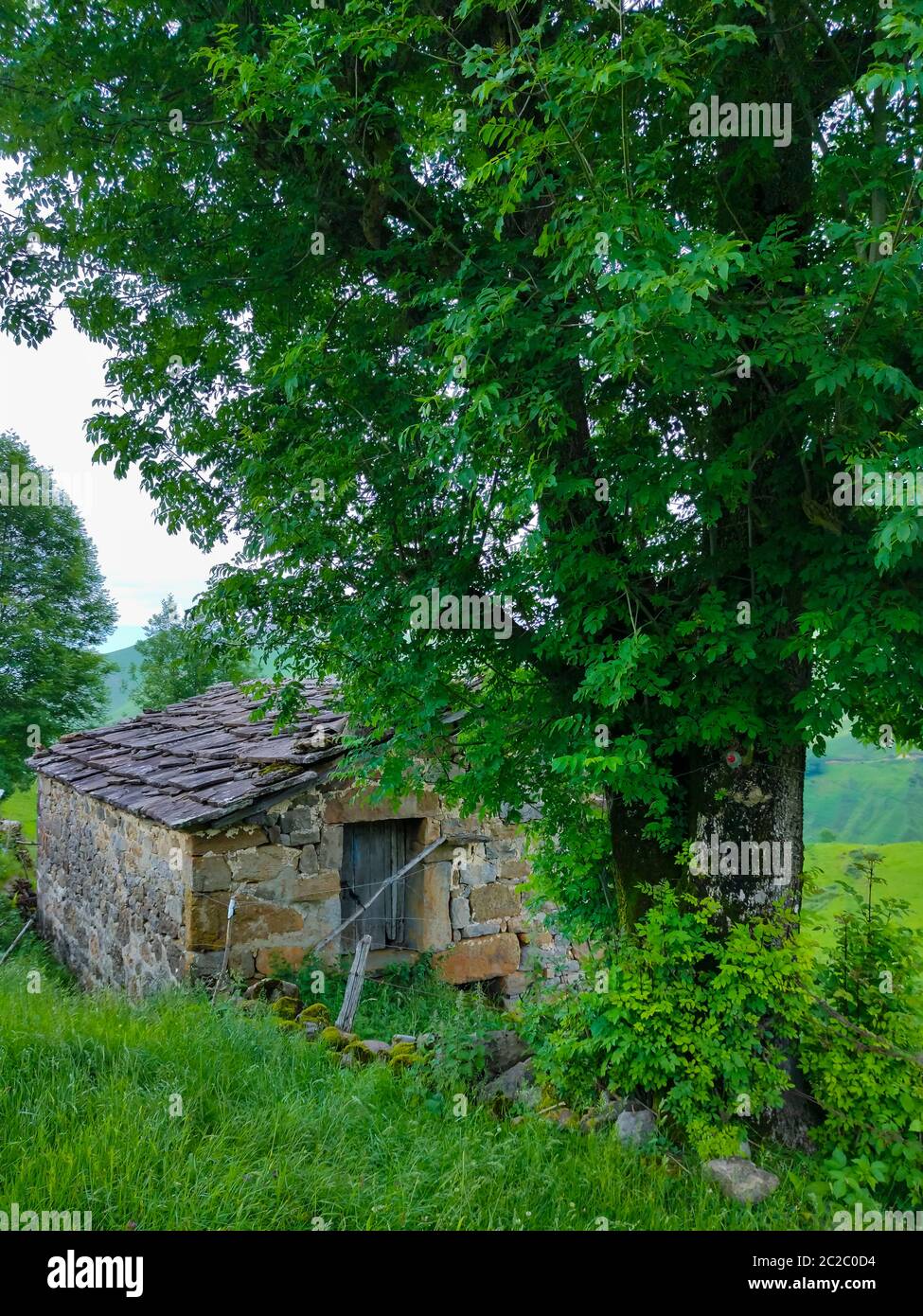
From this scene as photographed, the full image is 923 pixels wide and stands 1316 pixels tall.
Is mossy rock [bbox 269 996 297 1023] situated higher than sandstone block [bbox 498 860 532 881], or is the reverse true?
sandstone block [bbox 498 860 532 881]

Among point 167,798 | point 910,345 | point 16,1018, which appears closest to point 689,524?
point 910,345

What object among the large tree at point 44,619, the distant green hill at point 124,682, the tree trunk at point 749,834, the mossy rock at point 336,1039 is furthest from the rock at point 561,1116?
the distant green hill at point 124,682

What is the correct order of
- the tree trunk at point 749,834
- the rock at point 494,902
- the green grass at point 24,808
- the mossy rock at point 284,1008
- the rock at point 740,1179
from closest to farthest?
the rock at point 740,1179 < the tree trunk at point 749,834 < the mossy rock at point 284,1008 < the rock at point 494,902 < the green grass at point 24,808

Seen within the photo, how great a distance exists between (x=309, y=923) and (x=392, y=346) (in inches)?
205

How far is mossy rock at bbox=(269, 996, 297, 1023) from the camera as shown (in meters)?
6.42

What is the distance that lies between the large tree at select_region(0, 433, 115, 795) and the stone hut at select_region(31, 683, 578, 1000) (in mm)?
5692

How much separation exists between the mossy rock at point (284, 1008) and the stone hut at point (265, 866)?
65 centimetres

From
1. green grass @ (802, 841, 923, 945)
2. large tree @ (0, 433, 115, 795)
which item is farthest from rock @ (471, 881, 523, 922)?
large tree @ (0, 433, 115, 795)

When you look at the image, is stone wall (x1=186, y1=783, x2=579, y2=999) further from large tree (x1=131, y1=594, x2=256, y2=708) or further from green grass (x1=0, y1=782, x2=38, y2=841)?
green grass (x1=0, y1=782, x2=38, y2=841)

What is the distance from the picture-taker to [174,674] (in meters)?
18.9

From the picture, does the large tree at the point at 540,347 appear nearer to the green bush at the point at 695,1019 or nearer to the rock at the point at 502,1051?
the green bush at the point at 695,1019

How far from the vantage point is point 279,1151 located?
147 inches

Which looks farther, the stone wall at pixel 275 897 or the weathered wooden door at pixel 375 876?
the weathered wooden door at pixel 375 876

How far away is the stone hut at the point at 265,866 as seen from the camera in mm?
7488
